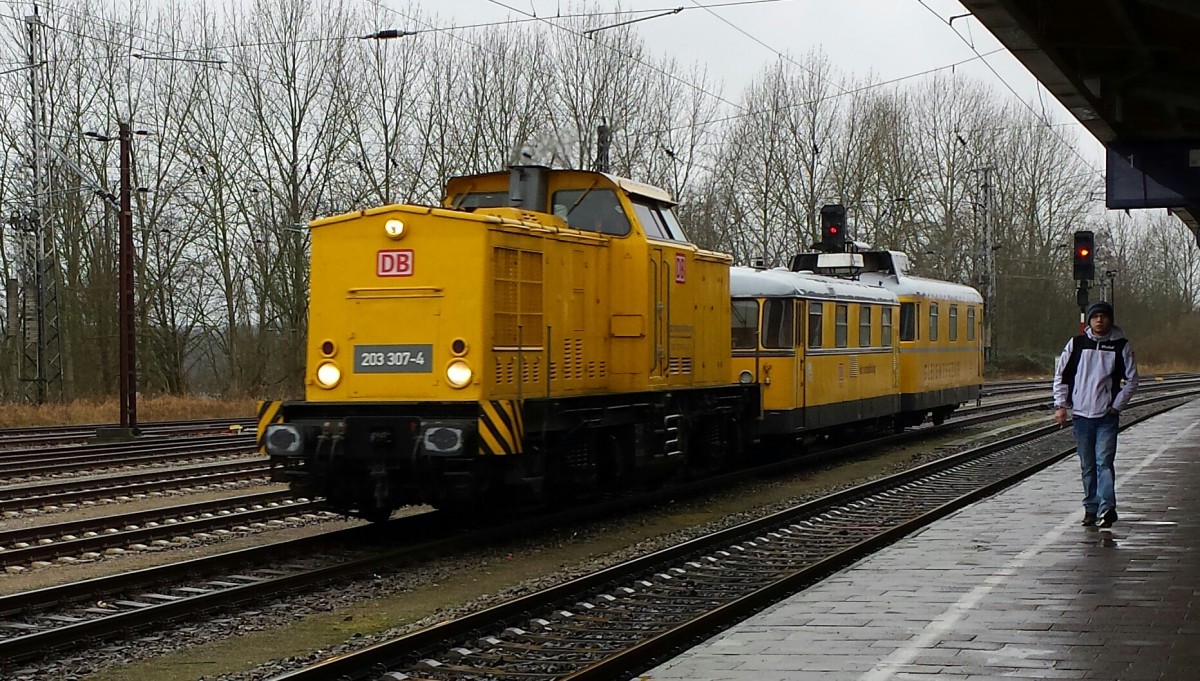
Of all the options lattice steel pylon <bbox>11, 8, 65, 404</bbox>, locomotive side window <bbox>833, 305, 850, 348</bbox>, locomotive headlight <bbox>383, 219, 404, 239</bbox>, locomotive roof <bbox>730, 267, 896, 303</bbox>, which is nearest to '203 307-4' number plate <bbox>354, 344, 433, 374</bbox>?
locomotive headlight <bbox>383, 219, 404, 239</bbox>

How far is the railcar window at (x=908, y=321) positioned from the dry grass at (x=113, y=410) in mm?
17379

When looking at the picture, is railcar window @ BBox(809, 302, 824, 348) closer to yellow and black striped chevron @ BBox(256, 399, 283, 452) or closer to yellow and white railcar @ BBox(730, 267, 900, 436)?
yellow and white railcar @ BBox(730, 267, 900, 436)

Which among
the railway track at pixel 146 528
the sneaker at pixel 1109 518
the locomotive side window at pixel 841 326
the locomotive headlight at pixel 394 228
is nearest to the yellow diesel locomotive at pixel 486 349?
the locomotive headlight at pixel 394 228

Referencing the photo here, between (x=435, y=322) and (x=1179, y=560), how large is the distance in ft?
20.9

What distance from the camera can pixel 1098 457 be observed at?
10.6 metres

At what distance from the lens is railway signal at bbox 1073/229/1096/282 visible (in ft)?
82.0

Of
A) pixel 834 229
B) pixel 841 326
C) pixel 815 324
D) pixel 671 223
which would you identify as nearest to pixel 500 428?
pixel 671 223

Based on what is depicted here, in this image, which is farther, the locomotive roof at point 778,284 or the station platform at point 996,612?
the locomotive roof at point 778,284

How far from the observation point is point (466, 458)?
10734 mm

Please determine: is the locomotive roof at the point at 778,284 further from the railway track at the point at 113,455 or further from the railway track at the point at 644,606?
the railway track at the point at 113,455

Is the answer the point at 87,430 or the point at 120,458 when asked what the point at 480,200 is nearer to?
the point at 120,458

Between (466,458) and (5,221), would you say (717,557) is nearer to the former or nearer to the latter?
(466,458)

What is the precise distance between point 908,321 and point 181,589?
17401mm

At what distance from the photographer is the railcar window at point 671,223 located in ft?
47.3
